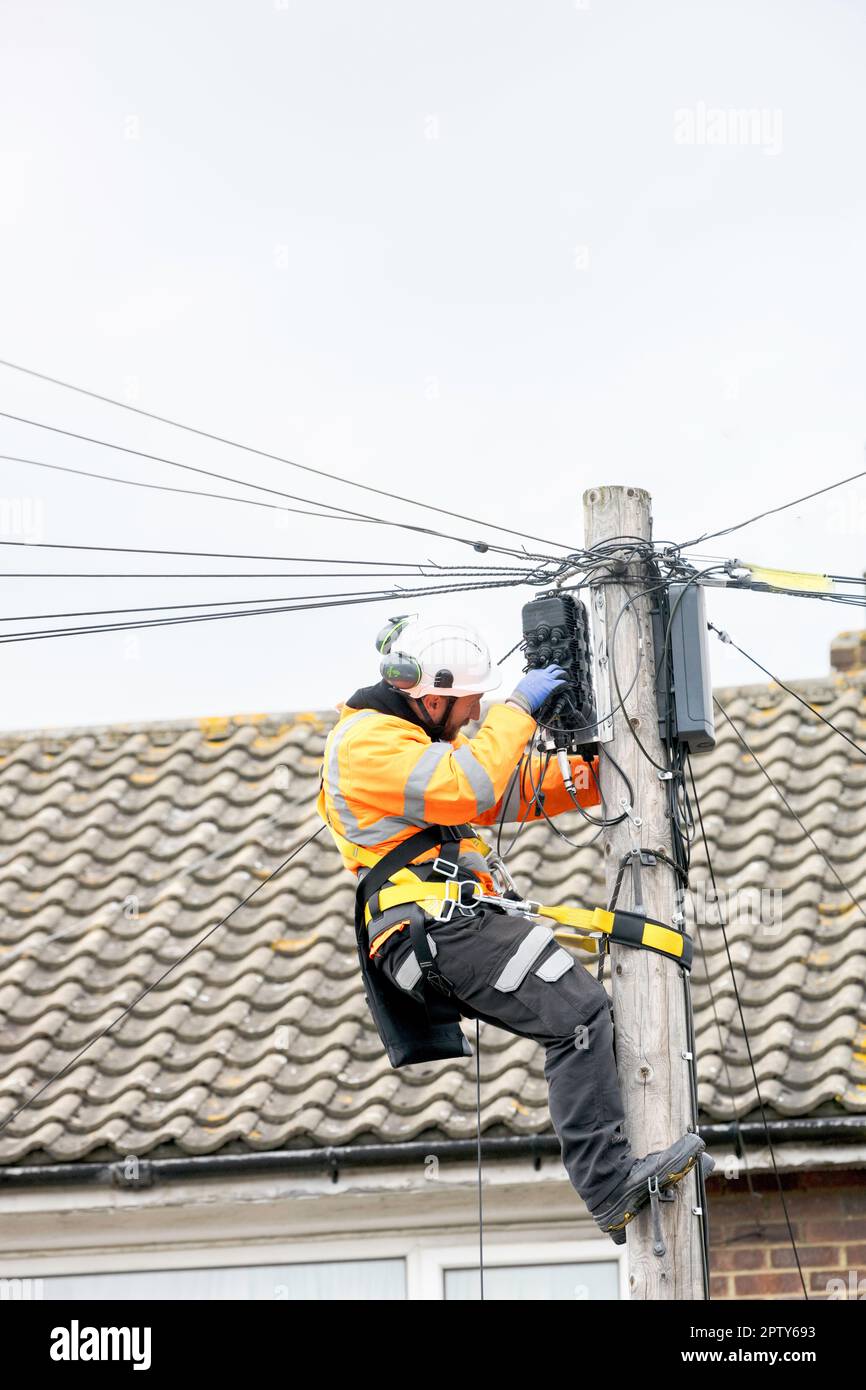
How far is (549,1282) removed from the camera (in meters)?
9.08

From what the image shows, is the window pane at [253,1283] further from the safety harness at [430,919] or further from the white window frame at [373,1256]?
the safety harness at [430,919]

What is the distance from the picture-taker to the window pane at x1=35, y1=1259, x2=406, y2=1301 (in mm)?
9211

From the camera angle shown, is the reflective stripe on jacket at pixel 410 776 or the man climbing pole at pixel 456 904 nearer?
the man climbing pole at pixel 456 904

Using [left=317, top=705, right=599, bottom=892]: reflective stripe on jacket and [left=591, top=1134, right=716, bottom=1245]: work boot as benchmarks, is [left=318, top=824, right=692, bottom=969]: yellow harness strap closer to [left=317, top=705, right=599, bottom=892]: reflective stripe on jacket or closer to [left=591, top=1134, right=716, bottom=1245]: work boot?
[left=317, top=705, right=599, bottom=892]: reflective stripe on jacket

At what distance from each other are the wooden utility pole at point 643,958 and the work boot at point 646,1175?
0.21 ft

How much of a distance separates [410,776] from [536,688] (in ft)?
1.65

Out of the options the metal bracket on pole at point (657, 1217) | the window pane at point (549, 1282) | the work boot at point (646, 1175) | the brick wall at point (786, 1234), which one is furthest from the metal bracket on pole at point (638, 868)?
the window pane at point (549, 1282)

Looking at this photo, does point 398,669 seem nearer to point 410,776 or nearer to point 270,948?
point 410,776

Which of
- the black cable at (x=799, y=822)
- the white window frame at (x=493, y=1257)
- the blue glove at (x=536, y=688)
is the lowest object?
the white window frame at (x=493, y=1257)

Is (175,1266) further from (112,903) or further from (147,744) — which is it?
(147,744)

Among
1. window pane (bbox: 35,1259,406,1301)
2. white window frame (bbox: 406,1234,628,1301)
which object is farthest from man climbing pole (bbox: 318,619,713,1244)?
window pane (bbox: 35,1259,406,1301)

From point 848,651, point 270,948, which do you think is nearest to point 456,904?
point 270,948

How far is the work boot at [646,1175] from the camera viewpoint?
607cm
